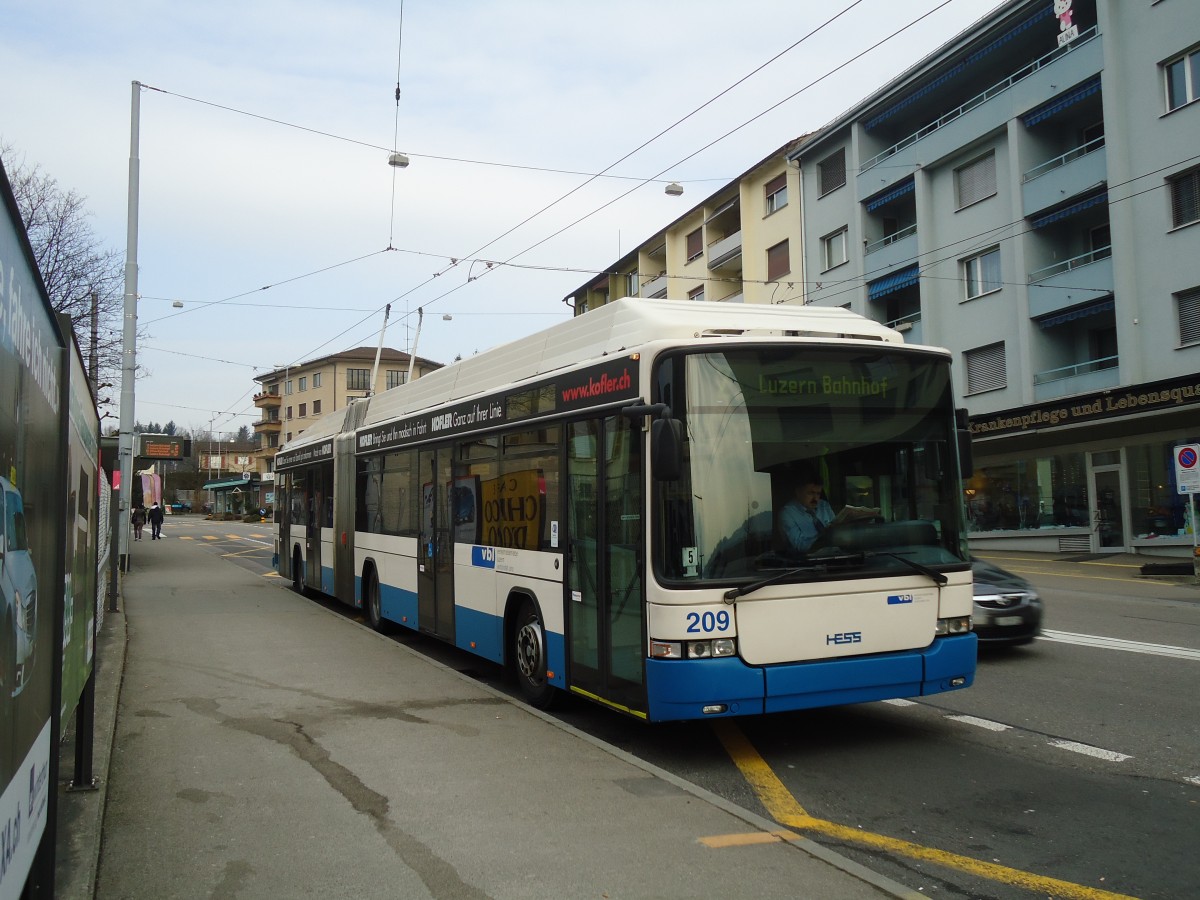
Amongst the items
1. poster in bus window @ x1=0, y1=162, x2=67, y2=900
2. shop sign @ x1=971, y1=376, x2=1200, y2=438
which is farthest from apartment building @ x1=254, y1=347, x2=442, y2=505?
poster in bus window @ x1=0, y1=162, x2=67, y2=900

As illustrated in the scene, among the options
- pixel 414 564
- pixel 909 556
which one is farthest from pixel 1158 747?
pixel 414 564

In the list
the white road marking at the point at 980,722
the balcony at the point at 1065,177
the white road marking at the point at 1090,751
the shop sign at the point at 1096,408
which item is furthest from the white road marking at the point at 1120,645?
the balcony at the point at 1065,177

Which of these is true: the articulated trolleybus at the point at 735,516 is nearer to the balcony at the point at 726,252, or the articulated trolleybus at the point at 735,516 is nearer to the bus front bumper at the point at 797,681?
the bus front bumper at the point at 797,681

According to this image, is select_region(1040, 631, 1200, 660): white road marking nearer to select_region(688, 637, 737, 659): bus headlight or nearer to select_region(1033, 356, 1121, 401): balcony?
select_region(688, 637, 737, 659): bus headlight

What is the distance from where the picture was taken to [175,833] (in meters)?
5.04

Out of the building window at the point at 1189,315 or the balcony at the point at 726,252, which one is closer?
the building window at the point at 1189,315

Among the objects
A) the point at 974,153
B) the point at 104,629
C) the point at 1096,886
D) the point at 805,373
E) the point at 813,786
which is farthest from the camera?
the point at 974,153

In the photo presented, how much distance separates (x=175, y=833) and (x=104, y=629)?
29.3 feet

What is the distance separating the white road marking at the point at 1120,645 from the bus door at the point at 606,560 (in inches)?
257

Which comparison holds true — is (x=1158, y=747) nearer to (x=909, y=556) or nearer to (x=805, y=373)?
(x=909, y=556)

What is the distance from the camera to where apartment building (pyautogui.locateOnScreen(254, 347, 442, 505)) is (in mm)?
89875

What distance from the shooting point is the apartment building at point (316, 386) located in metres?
89.9

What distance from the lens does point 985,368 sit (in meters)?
30.5

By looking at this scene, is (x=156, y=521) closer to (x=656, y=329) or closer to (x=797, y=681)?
(x=656, y=329)
